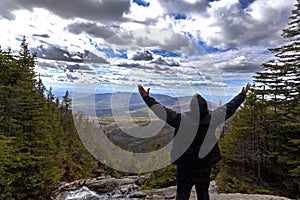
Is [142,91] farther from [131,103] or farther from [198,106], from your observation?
[198,106]

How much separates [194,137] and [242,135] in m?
15.1

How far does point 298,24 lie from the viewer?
13.9 meters

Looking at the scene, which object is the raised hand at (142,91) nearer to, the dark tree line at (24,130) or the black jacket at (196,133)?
the black jacket at (196,133)

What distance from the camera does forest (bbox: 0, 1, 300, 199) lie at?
14352 mm

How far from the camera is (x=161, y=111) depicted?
3.75 metres

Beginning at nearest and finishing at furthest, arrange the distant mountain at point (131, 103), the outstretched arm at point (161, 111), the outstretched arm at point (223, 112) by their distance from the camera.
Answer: the outstretched arm at point (161, 111)
the outstretched arm at point (223, 112)
the distant mountain at point (131, 103)

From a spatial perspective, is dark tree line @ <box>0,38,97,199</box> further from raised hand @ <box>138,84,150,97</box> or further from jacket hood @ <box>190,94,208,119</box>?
jacket hood @ <box>190,94,208,119</box>

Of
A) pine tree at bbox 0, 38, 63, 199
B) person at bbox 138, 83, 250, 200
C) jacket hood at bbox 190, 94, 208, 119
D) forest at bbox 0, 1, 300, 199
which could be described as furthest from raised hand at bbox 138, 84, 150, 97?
pine tree at bbox 0, 38, 63, 199

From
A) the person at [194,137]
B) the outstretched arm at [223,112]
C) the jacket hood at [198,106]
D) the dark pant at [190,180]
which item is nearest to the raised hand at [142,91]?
the person at [194,137]

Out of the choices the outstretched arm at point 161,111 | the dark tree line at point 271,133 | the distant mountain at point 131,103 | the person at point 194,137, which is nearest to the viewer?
the outstretched arm at point 161,111

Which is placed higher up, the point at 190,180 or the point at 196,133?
the point at 196,133

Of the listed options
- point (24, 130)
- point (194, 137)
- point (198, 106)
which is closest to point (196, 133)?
point (194, 137)

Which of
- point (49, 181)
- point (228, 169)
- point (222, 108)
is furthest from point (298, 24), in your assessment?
point (49, 181)

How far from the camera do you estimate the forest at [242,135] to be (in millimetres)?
14352
